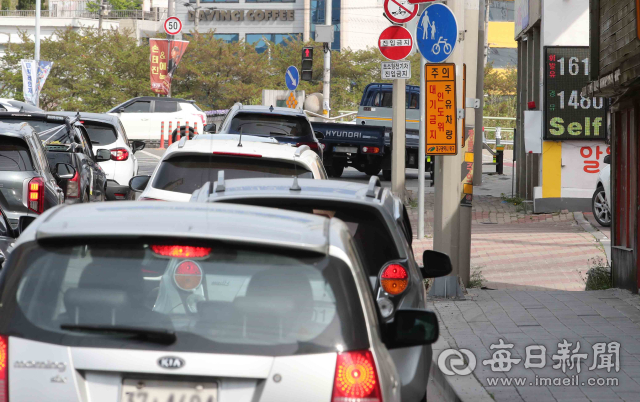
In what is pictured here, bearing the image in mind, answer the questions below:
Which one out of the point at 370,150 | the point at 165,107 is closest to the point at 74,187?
the point at 370,150

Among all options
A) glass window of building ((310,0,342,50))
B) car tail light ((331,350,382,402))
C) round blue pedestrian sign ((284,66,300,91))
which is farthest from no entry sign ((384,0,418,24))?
glass window of building ((310,0,342,50))

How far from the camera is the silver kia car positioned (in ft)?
9.71

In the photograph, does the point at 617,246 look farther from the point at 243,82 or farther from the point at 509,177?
the point at 243,82

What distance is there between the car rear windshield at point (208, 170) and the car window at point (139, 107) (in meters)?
28.6

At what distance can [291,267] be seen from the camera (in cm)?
315

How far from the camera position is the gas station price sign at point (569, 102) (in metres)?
18.9

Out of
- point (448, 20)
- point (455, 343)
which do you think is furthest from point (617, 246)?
point (455, 343)

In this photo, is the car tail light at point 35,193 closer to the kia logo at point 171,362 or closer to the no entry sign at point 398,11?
the kia logo at point 171,362

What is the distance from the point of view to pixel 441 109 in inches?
387

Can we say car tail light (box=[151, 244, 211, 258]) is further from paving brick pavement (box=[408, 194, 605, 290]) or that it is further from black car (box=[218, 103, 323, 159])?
black car (box=[218, 103, 323, 159])

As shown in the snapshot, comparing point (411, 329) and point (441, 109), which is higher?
point (441, 109)

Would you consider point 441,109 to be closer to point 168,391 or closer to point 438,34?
point 438,34

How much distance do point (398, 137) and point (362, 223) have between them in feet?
45.8

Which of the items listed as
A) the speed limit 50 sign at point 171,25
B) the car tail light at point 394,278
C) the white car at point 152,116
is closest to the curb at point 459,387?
the car tail light at point 394,278
